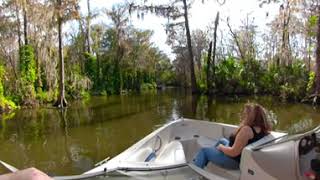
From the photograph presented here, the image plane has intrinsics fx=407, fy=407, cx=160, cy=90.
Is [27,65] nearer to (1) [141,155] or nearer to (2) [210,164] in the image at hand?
(1) [141,155]

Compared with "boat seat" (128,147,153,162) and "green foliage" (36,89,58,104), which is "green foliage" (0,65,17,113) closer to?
"green foliage" (36,89,58,104)

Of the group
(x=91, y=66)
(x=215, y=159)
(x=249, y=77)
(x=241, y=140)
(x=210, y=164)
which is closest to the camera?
(x=241, y=140)

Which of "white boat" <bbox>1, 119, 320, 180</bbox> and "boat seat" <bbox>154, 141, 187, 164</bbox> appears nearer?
"white boat" <bbox>1, 119, 320, 180</bbox>

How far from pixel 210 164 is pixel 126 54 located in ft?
115

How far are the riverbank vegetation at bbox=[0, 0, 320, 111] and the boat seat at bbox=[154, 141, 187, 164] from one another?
9249 millimetres

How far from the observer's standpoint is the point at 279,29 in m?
31.8

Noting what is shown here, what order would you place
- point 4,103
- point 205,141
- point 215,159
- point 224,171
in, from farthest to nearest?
point 4,103, point 205,141, point 215,159, point 224,171

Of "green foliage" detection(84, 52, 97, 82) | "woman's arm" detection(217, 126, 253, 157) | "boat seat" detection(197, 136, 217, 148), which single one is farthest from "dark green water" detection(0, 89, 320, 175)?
"green foliage" detection(84, 52, 97, 82)

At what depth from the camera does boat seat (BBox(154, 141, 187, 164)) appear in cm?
600

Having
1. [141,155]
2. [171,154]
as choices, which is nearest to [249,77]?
[171,154]

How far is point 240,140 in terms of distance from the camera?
4.93 meters

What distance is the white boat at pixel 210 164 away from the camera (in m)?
4.03

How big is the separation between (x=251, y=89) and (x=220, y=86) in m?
2.22

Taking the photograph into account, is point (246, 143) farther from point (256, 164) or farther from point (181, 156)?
point (181, 156)
